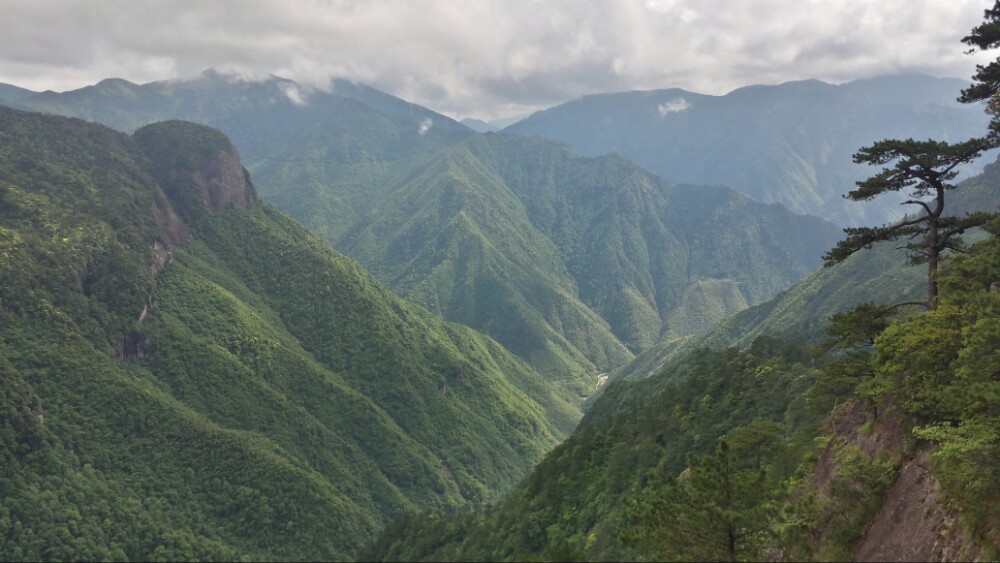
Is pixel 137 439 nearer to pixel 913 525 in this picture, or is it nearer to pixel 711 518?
pixel 711 518

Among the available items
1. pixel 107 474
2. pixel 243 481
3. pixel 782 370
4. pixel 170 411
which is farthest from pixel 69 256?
pixel 782 370

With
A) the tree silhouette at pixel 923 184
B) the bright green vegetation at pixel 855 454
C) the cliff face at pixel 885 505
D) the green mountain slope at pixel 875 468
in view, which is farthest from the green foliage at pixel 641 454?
the tree silhouette at pixel 923 184

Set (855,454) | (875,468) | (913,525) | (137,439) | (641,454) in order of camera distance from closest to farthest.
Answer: (913,525) < (875,468) < (855,454) < (641,454) < (137,439)

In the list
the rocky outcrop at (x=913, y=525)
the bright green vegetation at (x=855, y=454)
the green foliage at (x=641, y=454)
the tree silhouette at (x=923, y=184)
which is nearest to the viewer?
the bright green vegetation at (x=855, y=454)

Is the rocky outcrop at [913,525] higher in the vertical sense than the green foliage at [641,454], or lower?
higher

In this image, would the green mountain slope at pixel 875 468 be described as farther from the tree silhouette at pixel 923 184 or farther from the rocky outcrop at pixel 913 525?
the tree silhouette at pixel 923 184

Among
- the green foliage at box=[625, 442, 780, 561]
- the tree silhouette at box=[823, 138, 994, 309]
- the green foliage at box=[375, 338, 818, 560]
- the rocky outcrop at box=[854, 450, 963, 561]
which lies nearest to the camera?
the green foliage at box=[625, 442, 780, 561]

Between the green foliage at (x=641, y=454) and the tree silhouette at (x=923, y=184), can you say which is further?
the green foliage at (x=641, y=454)

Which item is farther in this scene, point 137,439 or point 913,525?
point 137,439

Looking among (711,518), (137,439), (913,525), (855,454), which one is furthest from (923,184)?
(137,439)

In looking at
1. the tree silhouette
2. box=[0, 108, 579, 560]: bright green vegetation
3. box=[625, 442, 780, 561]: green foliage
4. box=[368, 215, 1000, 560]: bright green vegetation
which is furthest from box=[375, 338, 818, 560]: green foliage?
box=[0, 108, 579, 560]: bright green vegetation

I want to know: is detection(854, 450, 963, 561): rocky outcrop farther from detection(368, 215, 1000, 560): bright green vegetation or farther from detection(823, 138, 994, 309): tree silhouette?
detection(823, 138, 994, 309): tree silhouette
